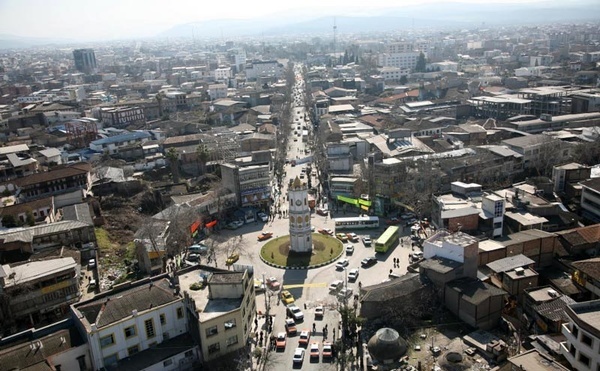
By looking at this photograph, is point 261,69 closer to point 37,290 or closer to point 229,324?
point 37,290

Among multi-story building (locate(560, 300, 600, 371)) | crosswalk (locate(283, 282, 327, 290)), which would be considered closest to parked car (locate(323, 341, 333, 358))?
crosswalk (locate(283, 282, 327, 290))

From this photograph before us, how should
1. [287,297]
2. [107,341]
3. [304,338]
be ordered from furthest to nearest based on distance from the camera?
[287,297], [304,338], [107,341]

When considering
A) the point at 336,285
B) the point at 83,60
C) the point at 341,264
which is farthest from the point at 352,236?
the point at 83,60

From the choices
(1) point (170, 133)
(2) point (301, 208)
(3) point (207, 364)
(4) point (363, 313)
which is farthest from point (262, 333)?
(1) point (170, 133)

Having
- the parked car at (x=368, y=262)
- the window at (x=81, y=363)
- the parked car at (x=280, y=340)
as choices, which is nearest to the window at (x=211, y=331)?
the parked car at (x=280, y=340)

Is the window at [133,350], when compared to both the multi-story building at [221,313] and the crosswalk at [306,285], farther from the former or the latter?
the crosswalk at [306,285]

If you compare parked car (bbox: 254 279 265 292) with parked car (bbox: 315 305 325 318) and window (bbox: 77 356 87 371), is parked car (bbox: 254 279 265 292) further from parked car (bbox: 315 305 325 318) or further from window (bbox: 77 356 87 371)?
window (bbox: 77 356 87 371)
